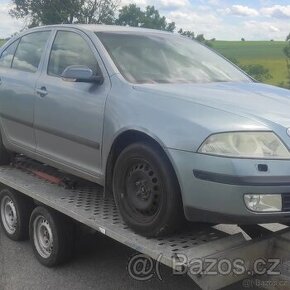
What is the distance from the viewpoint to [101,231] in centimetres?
392

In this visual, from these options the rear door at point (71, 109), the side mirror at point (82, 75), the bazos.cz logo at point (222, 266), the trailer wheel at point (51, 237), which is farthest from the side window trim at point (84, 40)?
the bazos.cz logo at point (222, 266)

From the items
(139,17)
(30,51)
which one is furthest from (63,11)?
(30,51)

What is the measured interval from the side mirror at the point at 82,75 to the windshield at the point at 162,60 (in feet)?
0.67

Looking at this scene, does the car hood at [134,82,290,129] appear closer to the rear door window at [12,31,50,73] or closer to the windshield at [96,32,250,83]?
the windshield at [96,32,250,83]

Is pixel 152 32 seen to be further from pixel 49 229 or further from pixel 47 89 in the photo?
pixel 49 229

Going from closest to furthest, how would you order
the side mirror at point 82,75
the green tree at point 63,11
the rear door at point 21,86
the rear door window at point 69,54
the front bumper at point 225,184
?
the front bumper at point 225,184 → the side mirror at point 82,75 → the rear door window at point 69,54 → the rear door at point 21,86 → the green tree at point 63,11

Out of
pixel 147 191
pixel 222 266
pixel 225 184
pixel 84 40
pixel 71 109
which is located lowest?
pixel 222 266

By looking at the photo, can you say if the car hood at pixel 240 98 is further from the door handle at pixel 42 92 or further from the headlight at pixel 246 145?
the door handle at pixel 42 92

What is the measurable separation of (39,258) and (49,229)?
321mm

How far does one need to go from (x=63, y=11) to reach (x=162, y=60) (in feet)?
101

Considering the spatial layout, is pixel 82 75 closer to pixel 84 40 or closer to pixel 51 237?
pixel 84 40

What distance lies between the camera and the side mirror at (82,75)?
13.7 feet

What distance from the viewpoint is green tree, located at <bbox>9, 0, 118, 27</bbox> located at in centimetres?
3391

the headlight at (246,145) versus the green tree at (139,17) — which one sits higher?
the green tree at (139,17)
